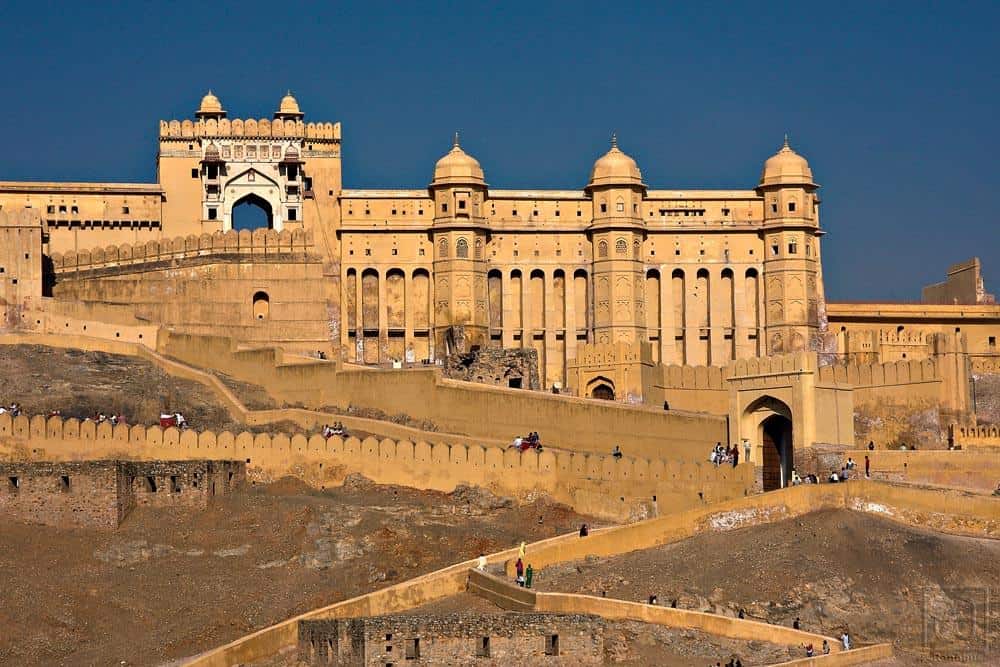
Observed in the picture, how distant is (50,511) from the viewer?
1988 inches

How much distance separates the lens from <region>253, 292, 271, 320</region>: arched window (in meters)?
73.8

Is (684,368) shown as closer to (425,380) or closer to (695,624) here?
(425,380)

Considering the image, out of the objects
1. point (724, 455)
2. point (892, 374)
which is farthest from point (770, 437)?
point (892, 374)

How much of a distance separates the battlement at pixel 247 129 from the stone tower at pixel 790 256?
51.6 feet

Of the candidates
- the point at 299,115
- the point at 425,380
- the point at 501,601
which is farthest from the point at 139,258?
the point at 501,601

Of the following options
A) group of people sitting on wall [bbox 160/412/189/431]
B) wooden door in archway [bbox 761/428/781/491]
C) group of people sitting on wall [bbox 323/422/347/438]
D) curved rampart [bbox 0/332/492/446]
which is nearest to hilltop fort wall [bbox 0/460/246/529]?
group of people sitting on wall [bbox 160/412/189/431]

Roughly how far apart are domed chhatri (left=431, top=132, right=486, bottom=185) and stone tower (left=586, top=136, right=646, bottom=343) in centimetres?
410

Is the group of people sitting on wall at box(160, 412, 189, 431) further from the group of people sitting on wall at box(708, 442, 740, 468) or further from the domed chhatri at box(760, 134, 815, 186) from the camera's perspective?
the domed chhatri at box(760, 134, 815, 186)

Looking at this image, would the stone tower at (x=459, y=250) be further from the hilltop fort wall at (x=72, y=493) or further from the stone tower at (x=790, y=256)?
the hilltop fort wall at (x=72, y=493)

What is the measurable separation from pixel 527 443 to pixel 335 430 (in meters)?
5.10

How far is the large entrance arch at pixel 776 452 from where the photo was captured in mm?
57594

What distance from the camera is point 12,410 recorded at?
57531 mm

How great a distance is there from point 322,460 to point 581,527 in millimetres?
7367

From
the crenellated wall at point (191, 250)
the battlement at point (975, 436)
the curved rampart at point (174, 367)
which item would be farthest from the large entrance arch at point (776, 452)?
the crenellated wall at point (191, 250)
